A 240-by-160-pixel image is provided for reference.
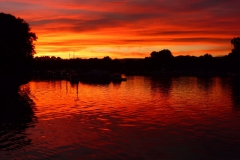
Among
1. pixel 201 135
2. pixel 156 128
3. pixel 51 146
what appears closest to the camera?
pixel 51 146

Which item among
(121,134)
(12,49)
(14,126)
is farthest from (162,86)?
(121,134)

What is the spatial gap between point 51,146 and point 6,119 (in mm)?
13520

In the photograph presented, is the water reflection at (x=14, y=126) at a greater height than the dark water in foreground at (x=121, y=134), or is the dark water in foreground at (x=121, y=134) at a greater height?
the water reflection at (x=14, y=126)

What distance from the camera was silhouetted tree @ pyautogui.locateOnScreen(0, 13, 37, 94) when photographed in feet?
264

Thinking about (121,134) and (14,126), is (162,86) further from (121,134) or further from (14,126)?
(121,134)

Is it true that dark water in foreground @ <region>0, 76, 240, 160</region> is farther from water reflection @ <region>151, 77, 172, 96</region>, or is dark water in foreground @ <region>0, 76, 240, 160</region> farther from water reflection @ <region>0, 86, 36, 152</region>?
water reflection @ <region>151, 77, 172, 96</region>

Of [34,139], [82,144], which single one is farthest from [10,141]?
[82,144]

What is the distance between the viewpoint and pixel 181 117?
3516 centimetres

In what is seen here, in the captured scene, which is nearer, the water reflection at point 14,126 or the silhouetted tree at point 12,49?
the water reflection at point 14,126

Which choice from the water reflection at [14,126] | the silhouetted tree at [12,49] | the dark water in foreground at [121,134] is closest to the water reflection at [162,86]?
the dark water in foreground at [121,134]

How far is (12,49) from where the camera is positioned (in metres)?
82.5

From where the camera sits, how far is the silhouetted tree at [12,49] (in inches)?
3164

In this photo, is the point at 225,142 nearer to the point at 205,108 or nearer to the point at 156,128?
the point at 156,128

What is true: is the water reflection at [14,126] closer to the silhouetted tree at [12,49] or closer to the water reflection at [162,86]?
the water reflection at [162,86]
